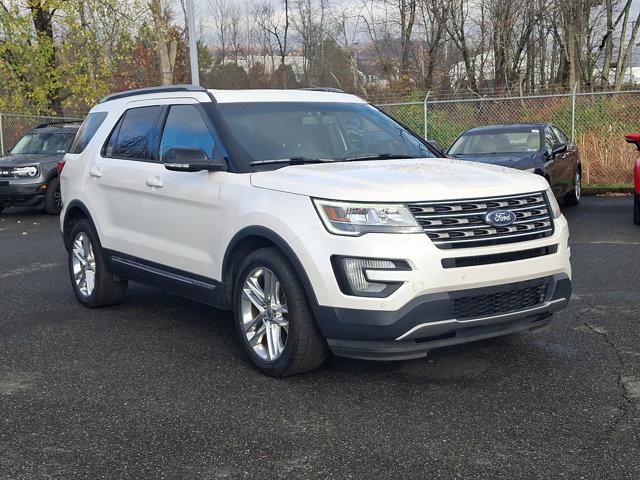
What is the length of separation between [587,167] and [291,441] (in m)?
15.0

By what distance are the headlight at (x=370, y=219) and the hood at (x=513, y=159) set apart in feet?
24.8

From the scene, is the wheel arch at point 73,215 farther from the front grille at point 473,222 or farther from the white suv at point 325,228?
the front grille at point 473,222

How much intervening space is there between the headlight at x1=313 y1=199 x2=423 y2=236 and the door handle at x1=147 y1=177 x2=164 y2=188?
6.08 ft

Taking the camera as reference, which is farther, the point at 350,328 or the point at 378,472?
the point at 350,328

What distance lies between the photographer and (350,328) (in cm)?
432

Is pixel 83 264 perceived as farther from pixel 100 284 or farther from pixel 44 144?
pixel 44 144

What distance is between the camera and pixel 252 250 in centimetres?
501

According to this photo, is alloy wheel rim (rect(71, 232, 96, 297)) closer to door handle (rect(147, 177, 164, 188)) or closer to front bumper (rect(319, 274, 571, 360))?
door handle (rect(147, 177, 164, 188))

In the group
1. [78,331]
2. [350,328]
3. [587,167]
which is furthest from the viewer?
[587,167]

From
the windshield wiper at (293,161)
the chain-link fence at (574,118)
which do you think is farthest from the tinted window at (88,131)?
the chain-link fence at (574,118)

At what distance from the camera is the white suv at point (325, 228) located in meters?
4.27

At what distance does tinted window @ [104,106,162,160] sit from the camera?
6.17m

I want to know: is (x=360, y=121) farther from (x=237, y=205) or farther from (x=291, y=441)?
(x=291, y=441)

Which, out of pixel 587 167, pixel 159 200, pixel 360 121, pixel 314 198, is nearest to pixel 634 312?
pixel 360 121
